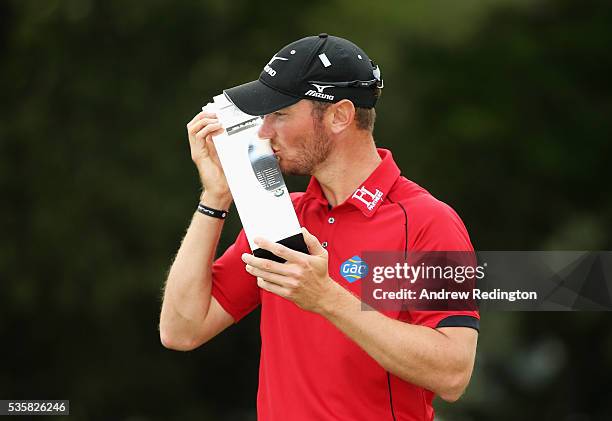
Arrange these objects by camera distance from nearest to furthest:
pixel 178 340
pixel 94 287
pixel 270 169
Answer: pixel 270 169 < pixel 178 340 < pixel 94 287

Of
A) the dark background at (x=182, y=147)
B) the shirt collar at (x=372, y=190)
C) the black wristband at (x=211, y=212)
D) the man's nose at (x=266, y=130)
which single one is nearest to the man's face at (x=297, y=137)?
the man's nose at (x=266, y=130)

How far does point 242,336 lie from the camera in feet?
45.9

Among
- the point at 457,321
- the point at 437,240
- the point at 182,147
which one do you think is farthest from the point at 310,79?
the point at 182,147

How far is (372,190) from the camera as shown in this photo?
12.4ft

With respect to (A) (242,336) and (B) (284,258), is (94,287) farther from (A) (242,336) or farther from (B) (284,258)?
(B) (284,258)

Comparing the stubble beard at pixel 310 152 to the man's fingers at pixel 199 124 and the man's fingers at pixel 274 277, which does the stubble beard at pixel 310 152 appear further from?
the man's fingers at pixel 274 277

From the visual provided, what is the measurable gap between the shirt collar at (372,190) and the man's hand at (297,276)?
484 mm

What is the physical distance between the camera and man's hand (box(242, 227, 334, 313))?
3264 mm

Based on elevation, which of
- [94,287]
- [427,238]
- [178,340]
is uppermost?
[427,238]

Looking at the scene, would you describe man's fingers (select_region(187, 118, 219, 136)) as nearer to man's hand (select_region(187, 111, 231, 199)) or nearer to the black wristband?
man's hand (select_region(187, 111, 231, 199))

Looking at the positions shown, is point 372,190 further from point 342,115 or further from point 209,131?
point 209,131

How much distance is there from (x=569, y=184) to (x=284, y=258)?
1143cm

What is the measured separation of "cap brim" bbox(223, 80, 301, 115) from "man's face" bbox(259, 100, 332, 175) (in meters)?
0.04

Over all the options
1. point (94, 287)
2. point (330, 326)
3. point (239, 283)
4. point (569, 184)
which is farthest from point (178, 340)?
point (569, 184)
